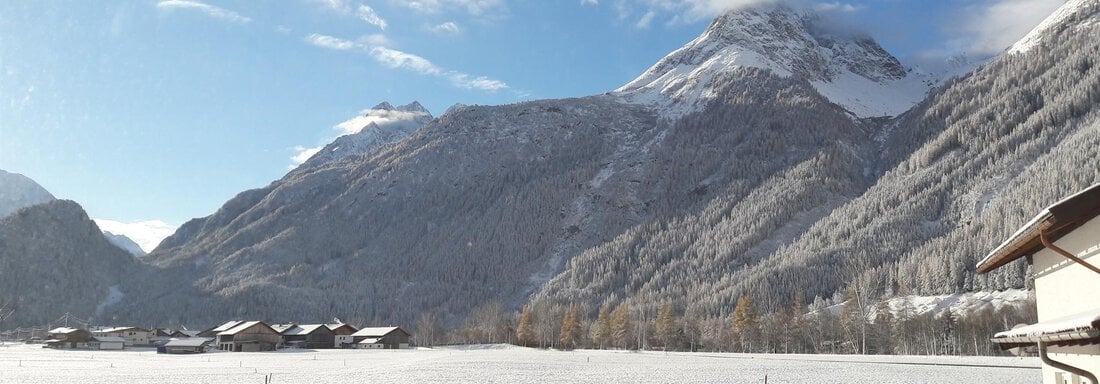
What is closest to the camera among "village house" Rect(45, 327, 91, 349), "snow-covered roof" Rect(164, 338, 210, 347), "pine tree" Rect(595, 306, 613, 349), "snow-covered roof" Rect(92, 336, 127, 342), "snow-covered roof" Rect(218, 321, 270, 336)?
"snow-covered roof" Rect(164, 338, 210, 347)

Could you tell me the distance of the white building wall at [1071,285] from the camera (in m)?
A: 12.3

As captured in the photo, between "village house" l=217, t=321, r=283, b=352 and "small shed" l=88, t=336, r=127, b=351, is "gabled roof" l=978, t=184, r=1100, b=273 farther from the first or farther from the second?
"small shed" l=88, t=336, r=127, b=351

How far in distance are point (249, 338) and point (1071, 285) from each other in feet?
479

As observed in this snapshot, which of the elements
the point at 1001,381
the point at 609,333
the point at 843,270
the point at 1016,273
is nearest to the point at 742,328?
the point at 609,333

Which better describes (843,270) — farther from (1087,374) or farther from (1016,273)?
(1087,374)

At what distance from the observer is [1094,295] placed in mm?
12453

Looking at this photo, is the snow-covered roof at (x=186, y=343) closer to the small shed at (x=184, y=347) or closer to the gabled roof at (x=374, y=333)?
the small shed at (x=184, y=347)

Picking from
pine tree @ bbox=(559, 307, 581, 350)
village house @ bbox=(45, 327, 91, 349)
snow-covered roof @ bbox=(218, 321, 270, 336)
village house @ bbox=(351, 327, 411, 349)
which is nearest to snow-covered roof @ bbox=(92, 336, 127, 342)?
village house @ bbox=(45, 327, 91, 349)

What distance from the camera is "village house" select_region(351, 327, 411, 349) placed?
152m

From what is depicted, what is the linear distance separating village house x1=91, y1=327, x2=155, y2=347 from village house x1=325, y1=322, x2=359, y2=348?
41504 mm

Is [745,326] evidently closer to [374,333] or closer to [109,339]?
[374,333]

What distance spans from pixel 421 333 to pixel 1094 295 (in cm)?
19245

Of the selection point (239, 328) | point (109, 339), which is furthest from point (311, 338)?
point (109, 339)

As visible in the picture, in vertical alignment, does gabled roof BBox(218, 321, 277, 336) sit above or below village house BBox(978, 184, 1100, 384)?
below
